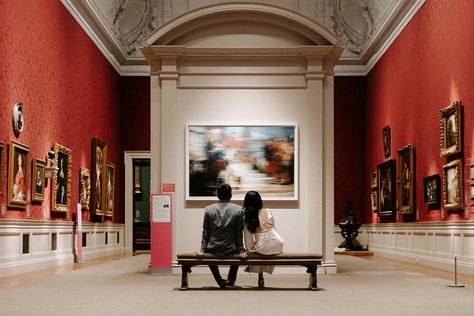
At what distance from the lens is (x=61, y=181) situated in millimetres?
20953

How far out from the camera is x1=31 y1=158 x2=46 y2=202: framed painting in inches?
713

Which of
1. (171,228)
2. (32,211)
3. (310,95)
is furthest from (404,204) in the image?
(32,211)

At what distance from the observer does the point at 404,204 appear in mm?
22734

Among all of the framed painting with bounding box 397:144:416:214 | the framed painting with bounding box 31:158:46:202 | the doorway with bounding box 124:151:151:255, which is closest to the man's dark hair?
the framed painting with bounding box 31:158:46:202

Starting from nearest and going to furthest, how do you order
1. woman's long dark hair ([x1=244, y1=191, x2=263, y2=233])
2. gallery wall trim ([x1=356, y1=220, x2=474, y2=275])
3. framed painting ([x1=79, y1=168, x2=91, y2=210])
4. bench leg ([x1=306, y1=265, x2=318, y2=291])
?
bench leg ([x1=306, y1=265, x2=318, y2=291]) → woman's long dark hair ([x1=244, y1=191, x2=263, y2=233]) → gallery wall trim ([x1=356, y1=220, x2=474, y2=275]) → framed painting ([x1=79, y1=168, x2=91, y2=210])

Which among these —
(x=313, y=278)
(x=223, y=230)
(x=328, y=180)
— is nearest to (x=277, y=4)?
(x=328, y=180)

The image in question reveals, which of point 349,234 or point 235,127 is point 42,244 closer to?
point 235,127

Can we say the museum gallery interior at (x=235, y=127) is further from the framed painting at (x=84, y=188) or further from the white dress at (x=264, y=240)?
the white dress at (x=264, y=240)

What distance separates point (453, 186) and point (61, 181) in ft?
33.6

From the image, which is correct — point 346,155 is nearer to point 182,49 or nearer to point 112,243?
point 112,243

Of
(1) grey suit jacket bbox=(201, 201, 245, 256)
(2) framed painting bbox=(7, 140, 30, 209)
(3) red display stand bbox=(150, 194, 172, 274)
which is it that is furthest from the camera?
(2) framed painting bbox=(7, 140, 30, 209)

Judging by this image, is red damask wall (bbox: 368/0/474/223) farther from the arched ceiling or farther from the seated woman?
the seated woman

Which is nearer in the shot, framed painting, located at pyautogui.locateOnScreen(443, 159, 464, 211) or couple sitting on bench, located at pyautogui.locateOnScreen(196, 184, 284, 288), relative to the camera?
couple sitting on bench, located at pyautogui.locateOnScreen(196, 184, 284, 288)

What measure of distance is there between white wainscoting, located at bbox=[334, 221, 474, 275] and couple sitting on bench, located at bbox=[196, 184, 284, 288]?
5.23m
